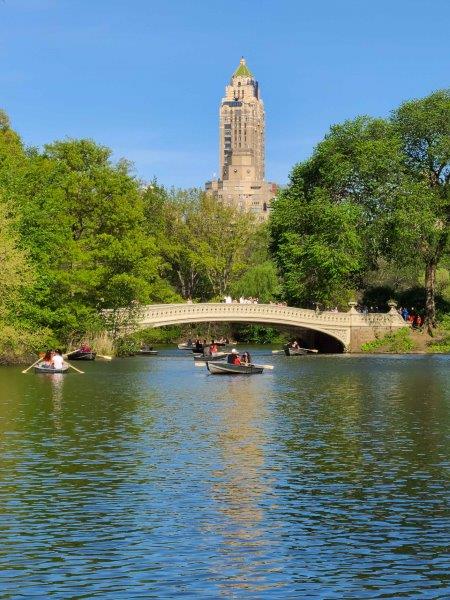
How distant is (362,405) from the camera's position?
38.4 metres

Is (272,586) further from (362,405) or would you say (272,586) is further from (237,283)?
(237,283)

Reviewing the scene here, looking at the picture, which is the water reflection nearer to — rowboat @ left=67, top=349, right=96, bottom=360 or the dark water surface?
the dark water surface

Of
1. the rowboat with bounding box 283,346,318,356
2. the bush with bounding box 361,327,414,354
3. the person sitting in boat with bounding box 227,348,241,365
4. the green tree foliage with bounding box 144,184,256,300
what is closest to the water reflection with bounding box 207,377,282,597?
the person sitting in boat with bounding box 227,348,241,365

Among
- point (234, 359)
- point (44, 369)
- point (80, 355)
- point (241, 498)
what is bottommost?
point (241, 498)

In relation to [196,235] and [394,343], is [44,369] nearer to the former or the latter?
[394,343]

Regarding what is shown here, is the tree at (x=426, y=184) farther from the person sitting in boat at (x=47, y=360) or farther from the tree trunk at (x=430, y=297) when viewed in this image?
the person sitting in boat at (x=47, y=360)

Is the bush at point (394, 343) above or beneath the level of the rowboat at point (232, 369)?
above

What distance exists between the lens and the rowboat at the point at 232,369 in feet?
180

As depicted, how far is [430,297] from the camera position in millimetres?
79188

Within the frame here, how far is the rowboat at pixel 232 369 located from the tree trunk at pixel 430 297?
26.7m

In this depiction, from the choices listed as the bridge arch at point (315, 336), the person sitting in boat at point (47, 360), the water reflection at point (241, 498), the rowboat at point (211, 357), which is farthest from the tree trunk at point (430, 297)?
the water reflection at point (241, 498)

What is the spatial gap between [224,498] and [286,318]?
57962 mm

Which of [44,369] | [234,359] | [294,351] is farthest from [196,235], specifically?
[44,369]

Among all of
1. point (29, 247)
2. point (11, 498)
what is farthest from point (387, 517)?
point (29, 247)
